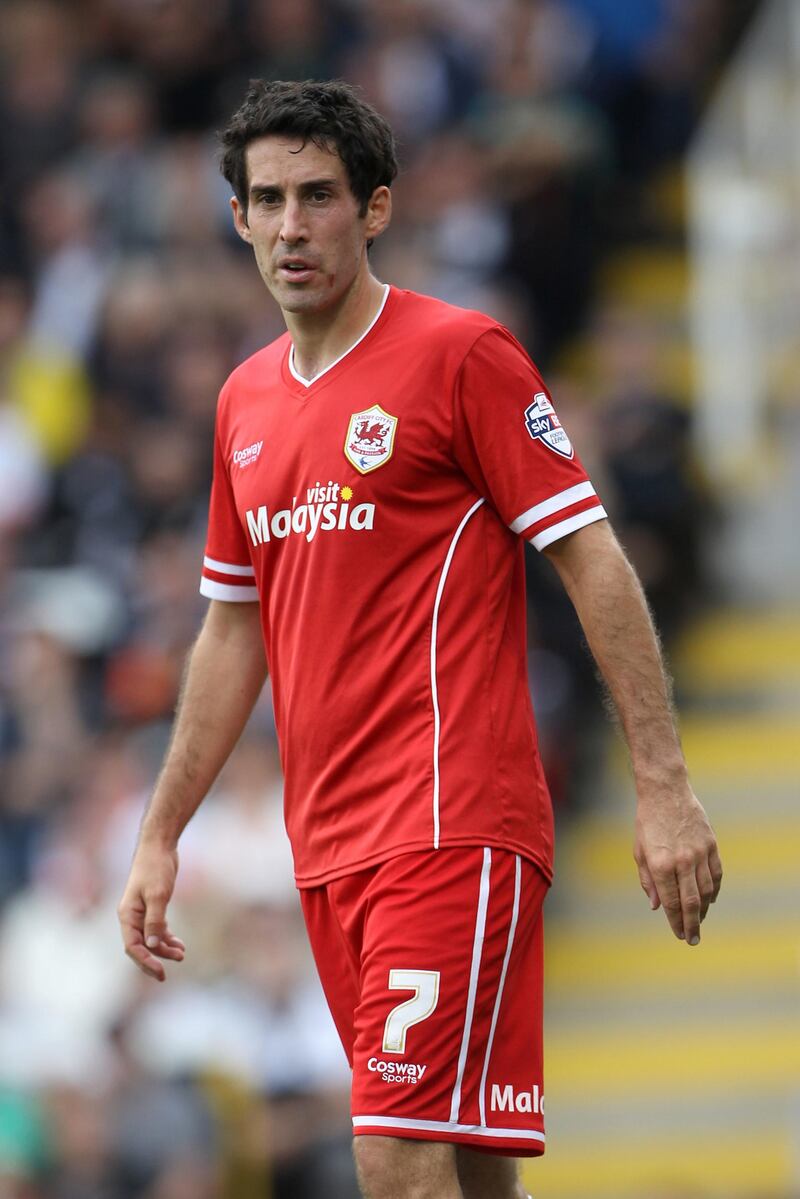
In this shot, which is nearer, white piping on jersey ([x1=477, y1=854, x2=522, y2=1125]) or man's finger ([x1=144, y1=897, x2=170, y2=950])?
white piping on jersey ([x1=477, y1=854, x2=522, y2=1125])

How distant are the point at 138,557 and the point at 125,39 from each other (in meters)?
4.02

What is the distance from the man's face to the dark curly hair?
0.9 inches

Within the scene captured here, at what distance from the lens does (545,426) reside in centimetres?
511

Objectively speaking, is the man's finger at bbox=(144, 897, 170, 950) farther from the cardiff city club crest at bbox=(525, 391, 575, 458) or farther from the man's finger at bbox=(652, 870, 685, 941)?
the cardiff city club crest at bbox=(525, 391, 575, 458)

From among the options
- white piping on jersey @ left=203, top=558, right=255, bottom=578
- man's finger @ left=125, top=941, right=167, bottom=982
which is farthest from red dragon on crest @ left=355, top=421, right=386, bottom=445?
man's finger @ left=125, top=941, right=167, bottom=982

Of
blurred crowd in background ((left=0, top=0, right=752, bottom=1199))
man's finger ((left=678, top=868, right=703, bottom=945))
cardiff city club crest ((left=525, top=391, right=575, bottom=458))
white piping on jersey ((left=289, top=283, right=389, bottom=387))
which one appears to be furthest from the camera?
blurred crowd in background ((left=0, top=0, right=752, bottom=1199))

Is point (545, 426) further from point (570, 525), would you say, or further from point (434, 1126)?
point (434, 1126)

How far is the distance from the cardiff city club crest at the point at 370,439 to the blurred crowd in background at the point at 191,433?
4936mm

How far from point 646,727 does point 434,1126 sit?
36.9 inches

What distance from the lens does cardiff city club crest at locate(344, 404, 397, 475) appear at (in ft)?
16.8

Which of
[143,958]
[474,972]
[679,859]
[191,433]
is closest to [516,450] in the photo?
[679,859]

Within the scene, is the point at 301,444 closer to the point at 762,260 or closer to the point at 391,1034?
the point at 391,1034

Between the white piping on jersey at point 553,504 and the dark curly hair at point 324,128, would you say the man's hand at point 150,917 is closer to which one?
the white piping on jersey at point 553,504

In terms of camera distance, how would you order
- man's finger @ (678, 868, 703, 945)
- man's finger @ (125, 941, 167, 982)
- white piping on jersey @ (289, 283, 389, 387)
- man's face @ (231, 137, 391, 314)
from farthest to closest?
man's finger @ (125, 941, 167, 982), white piping on jersey @ (289, 283, 389, 387), man's face @ (231, 137, 391, 314), man's finger @ (678, 868, 703, 945)
